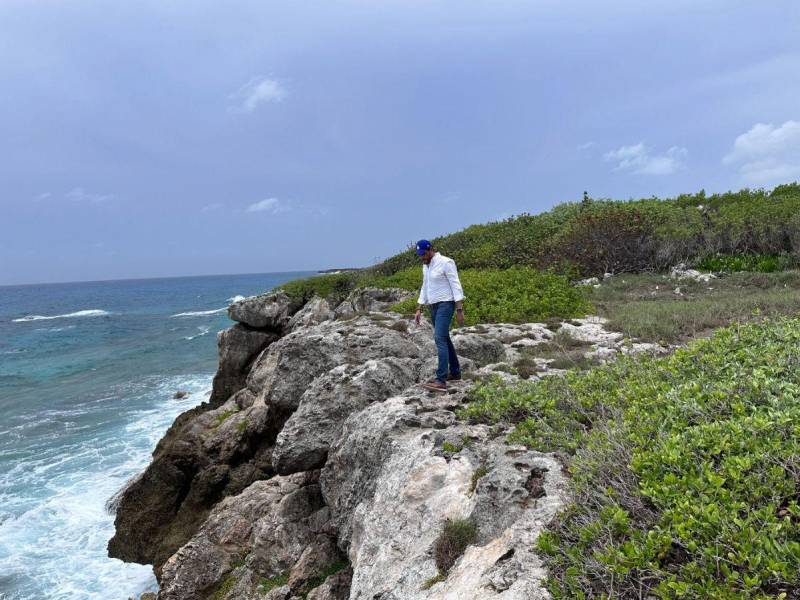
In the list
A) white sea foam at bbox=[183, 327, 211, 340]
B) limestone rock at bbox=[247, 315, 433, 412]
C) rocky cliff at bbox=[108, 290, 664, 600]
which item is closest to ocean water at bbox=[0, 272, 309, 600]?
white sea foam at bbox=[183, 327, 211, 340]

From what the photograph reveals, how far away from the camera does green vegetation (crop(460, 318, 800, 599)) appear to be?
10.6ft

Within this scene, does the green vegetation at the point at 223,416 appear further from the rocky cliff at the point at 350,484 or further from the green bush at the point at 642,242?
the green bush at the point at 642,242

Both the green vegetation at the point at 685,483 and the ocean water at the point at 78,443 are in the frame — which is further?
the ocean water at the point at 78,443

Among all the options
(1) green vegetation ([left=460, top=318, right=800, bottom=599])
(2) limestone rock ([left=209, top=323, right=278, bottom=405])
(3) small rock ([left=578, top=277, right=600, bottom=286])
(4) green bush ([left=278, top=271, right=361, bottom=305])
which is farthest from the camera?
(4) green bush ([left=278, top=271, right=361, bottom=305])

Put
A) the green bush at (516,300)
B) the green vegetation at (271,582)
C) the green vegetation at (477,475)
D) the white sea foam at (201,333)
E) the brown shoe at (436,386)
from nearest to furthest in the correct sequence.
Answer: the green vegetation at (477,475)
the green vegetation at (271,582)
the brown shoe at (436,386)
the green bush at (516,300)
the white sea foam at (201,333)

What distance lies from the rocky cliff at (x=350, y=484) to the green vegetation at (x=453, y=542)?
0.08 meters

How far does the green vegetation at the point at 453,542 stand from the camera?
187 inches

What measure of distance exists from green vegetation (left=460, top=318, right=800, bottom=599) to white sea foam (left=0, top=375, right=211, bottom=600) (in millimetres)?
12122

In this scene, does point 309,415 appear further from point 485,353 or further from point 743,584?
point 743,584

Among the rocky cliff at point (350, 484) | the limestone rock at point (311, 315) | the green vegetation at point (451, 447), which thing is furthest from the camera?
the limestone rock at point (311, 315)

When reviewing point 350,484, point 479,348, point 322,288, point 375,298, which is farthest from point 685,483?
point 322,288

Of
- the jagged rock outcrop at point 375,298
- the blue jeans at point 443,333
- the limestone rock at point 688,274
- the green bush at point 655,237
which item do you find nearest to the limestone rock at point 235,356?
the jagged rock outcrop at point 375,298

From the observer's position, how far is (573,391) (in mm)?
6918

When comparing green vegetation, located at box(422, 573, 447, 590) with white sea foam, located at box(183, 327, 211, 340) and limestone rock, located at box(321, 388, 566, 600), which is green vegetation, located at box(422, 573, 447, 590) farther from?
white sea foam, located at box(183, 327, 211, 340)
